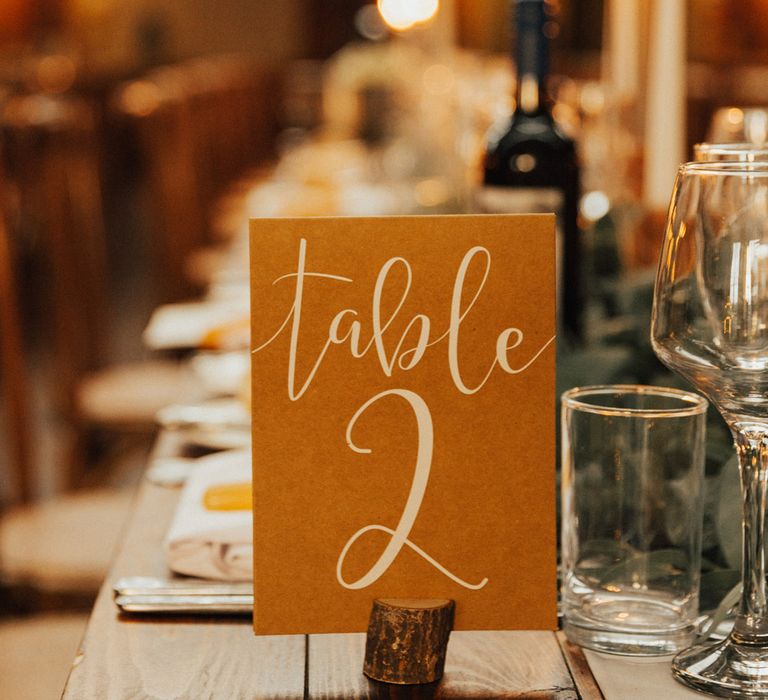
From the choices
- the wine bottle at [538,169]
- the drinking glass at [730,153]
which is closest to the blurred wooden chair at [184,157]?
the wine bottle at [538,169]

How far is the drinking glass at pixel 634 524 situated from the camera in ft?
2.10

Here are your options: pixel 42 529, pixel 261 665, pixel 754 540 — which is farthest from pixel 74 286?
pixel 754 540

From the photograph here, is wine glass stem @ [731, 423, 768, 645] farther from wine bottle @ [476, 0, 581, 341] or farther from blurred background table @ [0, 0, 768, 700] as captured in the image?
wine bottle @ [476, 0, 581, 341]

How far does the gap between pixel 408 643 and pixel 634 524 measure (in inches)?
5.5

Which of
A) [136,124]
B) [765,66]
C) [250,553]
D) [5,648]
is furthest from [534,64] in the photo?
[765,66]

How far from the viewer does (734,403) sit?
0.59 meters

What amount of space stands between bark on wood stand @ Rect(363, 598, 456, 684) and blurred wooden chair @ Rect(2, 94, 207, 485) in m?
1.82

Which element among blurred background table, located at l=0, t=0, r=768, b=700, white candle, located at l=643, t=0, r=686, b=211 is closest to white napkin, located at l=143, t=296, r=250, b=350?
blurred background table, located at l=0, t=0, r=768, b=700

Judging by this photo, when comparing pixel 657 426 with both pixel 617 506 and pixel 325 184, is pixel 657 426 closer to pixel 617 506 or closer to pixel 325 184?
pixel 617 506

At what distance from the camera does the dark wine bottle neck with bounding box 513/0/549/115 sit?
1.11 m

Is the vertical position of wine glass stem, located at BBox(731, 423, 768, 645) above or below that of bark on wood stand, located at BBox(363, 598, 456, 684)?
above

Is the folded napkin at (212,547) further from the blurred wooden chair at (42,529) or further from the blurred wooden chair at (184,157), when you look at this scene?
the blurred wooden chair at (184,157)

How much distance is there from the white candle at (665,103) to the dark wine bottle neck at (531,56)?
44 cm

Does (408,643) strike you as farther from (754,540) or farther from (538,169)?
(538,169)
